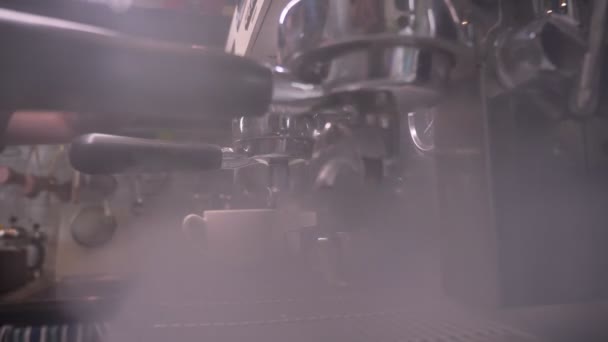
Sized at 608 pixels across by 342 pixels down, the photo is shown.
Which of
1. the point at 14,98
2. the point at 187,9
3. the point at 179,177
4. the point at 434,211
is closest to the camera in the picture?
the point at 14,98

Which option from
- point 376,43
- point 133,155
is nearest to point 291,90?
point 376,43

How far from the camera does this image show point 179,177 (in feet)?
A: 4.58

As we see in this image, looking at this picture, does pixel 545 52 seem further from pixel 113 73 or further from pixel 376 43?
pixel 113 73

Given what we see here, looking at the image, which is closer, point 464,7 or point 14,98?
point 14,98

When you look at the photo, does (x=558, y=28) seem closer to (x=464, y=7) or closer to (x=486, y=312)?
(x=464, y=7)

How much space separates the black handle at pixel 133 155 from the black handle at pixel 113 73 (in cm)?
12

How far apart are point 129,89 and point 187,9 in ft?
3.85

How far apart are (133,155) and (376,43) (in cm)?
18

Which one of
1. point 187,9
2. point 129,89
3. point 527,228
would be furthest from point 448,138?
point 187,9

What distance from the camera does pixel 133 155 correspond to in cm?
30

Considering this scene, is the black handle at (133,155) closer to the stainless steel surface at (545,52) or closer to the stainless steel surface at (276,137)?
the stainless steel surface at (276,137)

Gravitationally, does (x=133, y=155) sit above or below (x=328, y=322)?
above

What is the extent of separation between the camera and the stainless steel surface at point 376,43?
0.19 m

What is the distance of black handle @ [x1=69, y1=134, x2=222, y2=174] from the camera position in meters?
0.29
